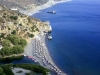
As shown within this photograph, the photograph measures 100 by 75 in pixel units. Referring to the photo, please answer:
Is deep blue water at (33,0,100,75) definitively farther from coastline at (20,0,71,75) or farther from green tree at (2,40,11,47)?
green tree at (2,40,11,47)

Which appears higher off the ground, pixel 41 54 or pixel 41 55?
pixel 41 54

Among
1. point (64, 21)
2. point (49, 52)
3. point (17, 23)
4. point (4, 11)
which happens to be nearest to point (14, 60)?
point (49, 52)

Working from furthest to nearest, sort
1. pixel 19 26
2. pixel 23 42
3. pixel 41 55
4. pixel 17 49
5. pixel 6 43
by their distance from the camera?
pixel 19 26 → pixel 23 42 → pixel 6 43 → pixel 17 49 → pixel 41 55

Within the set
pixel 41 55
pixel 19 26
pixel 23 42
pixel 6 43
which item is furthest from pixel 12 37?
pixel 41 55

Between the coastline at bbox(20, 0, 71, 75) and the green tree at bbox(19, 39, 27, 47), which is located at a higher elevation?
the green tree at bbox(19, 39, 27, 47)

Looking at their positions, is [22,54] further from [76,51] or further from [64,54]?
[76,51]

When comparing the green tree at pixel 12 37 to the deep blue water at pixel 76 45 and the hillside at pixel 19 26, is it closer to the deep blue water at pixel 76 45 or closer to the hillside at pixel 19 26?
the hillside at pixel 19 26

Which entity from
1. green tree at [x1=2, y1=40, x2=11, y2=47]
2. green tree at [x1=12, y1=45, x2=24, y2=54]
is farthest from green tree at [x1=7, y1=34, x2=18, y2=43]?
green tree at [x1=12, y1=45, x2=24, y2=54]

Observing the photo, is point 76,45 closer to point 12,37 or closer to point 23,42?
point 23,42

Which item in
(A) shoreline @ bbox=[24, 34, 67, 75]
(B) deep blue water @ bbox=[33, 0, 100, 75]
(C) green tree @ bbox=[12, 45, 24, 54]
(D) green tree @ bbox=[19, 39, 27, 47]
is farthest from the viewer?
(D) green tree @ bbox=[19, 39, 27, 47]
